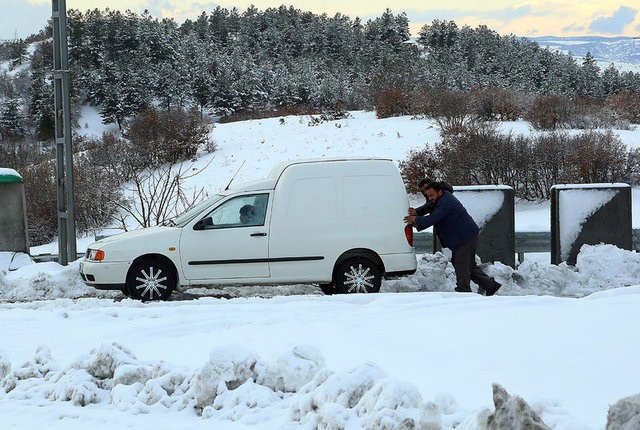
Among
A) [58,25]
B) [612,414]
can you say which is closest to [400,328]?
[612,414]

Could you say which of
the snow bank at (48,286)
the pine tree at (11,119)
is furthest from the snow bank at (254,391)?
the pine tree at (11,119)

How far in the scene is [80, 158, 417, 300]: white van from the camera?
11.0 meters

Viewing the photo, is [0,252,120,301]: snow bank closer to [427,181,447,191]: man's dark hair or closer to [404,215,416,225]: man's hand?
[404,215,416,225]: man's hand

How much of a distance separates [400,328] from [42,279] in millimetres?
6196

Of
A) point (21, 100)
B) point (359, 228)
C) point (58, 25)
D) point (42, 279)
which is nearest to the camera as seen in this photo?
point (359, 228)

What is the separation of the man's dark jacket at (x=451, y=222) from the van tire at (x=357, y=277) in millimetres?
809

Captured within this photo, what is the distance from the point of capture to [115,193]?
95.2 feet

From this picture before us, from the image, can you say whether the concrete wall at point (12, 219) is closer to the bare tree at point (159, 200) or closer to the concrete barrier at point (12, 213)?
the concrete barrier at point (12, 213)

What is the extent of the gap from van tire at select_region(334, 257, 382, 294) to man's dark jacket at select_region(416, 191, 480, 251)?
809 millimetres

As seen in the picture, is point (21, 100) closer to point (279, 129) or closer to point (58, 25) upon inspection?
point (279, 129)

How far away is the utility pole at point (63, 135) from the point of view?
1365 cm

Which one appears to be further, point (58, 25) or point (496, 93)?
point (496, 93)

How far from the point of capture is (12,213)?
14133mm

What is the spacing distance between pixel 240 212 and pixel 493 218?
3784 mm
